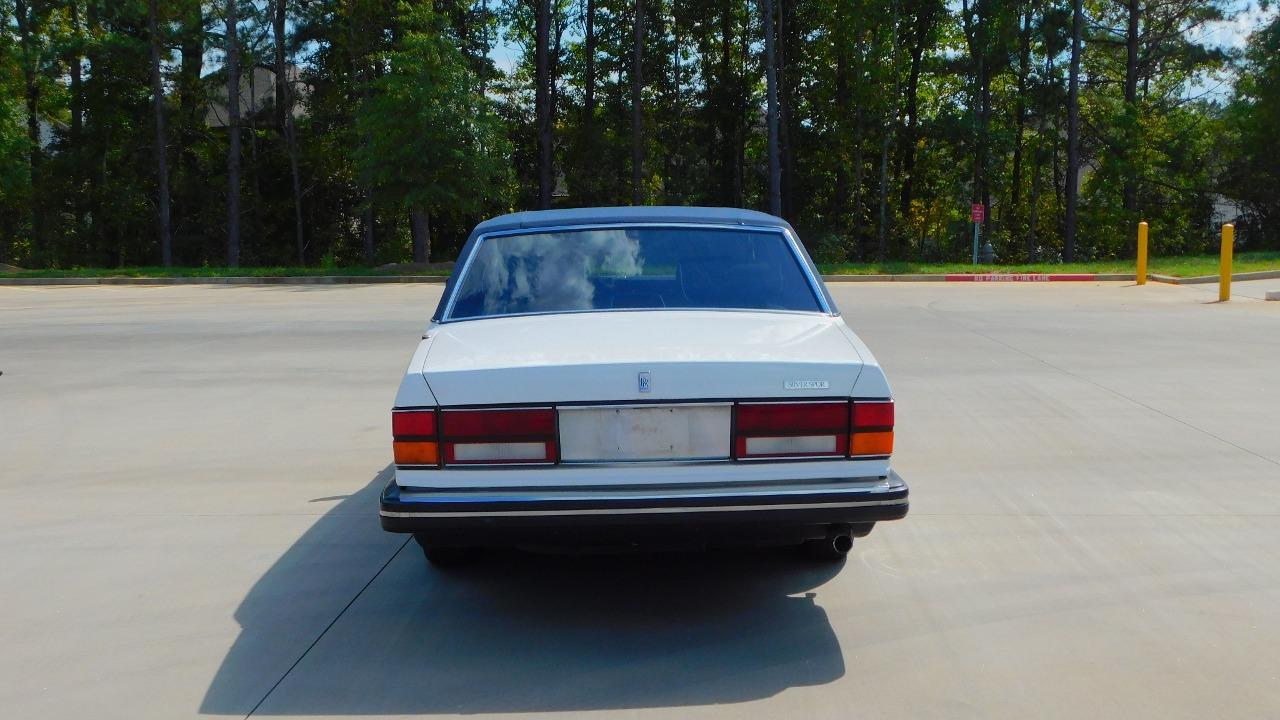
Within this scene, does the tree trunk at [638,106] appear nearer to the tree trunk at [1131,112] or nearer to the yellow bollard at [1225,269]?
the tree trunk at [1131,112]

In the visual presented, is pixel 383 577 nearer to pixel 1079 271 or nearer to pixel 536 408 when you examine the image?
pixel 536 408

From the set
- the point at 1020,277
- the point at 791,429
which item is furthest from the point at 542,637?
the point at 1020,277

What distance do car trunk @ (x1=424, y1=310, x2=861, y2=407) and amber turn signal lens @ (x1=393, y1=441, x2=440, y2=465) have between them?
0.17 m

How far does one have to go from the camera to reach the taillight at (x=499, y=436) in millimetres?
4012

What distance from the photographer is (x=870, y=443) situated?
13.5ft

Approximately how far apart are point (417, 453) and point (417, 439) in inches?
2.0

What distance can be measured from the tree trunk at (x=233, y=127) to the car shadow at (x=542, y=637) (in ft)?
112

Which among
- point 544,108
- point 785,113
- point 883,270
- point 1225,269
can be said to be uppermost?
point 785,113

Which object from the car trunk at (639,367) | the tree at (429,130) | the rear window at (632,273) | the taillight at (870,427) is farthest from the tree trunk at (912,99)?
the taillight at (870,427)

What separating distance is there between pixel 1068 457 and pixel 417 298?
15643mm

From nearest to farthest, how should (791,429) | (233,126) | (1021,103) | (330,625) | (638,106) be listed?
(791,429), (330,625), (233,126), (638,106), (1021,103)

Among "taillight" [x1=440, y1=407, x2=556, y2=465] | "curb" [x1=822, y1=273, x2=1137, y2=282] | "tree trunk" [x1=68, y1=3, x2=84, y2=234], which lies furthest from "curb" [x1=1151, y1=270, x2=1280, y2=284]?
"tree trunk" [x1=68, y1=3, x2=84, y2=234]

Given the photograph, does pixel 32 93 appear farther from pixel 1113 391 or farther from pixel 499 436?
pixel 499 436

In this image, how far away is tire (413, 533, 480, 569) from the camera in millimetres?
4957
